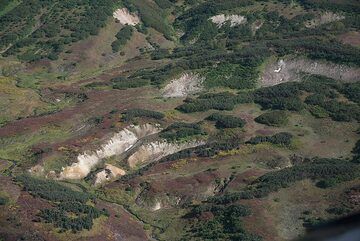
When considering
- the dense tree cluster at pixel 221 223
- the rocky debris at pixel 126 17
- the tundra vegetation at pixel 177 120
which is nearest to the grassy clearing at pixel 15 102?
the tundra vegetation at pixel 177 120

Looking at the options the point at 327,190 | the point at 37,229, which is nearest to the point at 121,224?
the point at 37,229

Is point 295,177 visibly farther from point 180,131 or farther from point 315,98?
point 315,98

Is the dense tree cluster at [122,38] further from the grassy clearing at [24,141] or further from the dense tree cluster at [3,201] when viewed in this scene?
the dense tree cluster at [3,201]

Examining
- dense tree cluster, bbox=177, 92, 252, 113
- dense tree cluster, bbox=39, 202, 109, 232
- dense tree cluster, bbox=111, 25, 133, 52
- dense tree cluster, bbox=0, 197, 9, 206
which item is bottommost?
dense tree cluster, bbox=177, 92, 252, 113

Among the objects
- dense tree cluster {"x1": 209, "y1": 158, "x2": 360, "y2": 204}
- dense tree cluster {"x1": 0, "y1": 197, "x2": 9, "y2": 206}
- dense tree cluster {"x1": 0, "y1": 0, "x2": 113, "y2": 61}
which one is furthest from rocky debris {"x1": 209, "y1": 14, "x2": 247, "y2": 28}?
dense tree cluster {"x1": 0, "y1": 197, "x2": 9, "y2": 206}

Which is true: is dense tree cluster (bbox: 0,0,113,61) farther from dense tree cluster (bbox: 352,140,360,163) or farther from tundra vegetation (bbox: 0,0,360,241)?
dense tree cluster (bbox: 352,140,360,163)
